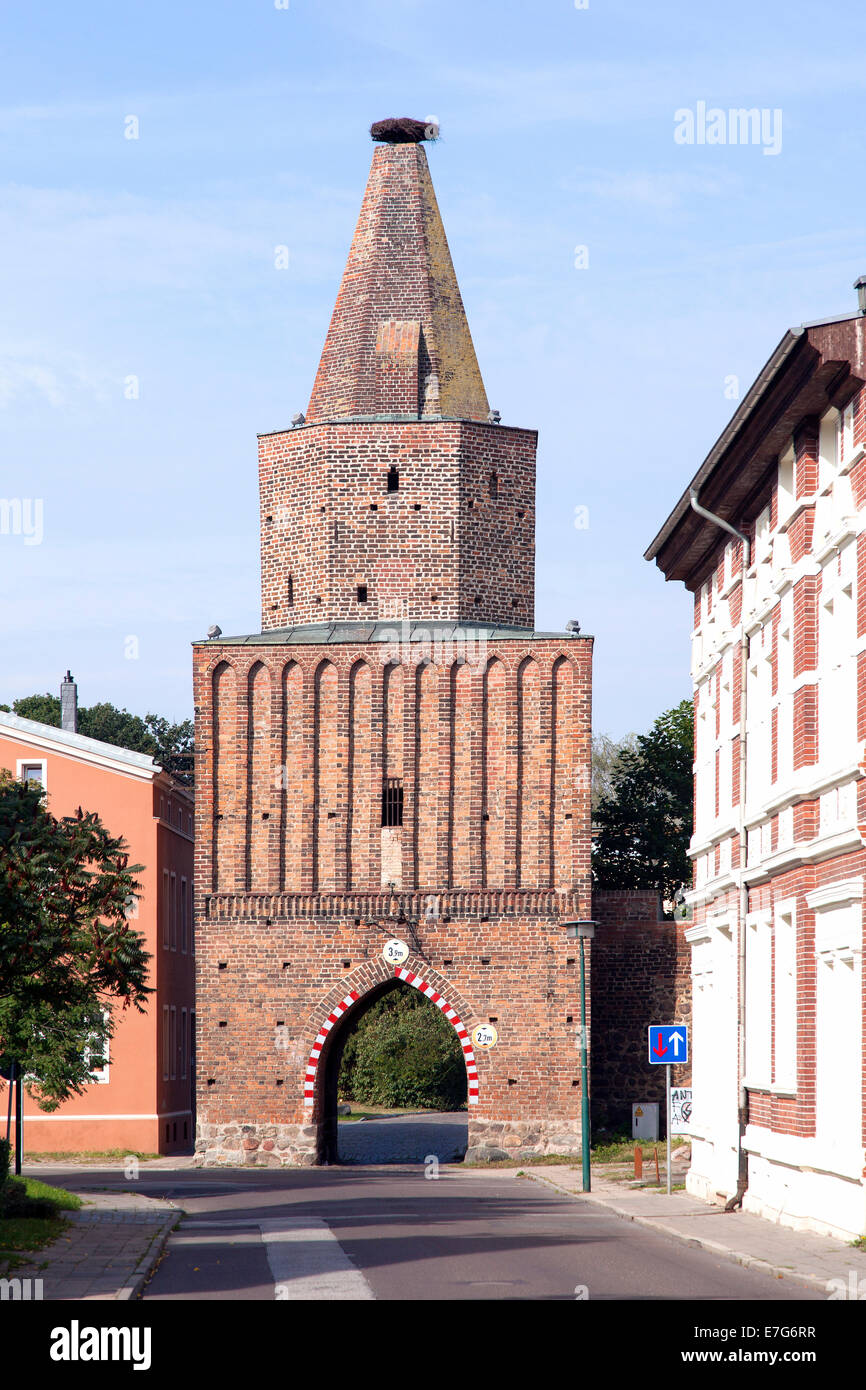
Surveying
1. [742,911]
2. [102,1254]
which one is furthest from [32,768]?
[102,1254]

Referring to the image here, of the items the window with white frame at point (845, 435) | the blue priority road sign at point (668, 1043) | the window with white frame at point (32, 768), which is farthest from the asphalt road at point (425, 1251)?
the window with white frame at point (32, 768)

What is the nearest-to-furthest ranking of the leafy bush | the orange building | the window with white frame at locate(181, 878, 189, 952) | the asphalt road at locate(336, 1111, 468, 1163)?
the orange building < the asphalt road at locate(336, 1111, 468, 1163) < the window with white frame at locate(181, 878, 189, 952) < the leafy bush

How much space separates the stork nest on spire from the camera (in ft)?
161

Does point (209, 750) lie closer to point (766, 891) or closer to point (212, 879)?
point (212, 879)

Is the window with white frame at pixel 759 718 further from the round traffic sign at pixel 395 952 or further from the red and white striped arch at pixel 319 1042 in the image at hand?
the red and white striped arch at pixel 319 1042

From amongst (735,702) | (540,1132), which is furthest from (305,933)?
(735,702)

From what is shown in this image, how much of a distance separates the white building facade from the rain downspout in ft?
0.09

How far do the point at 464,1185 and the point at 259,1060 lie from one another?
8.32 m

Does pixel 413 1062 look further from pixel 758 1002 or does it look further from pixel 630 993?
pixel 758 1002

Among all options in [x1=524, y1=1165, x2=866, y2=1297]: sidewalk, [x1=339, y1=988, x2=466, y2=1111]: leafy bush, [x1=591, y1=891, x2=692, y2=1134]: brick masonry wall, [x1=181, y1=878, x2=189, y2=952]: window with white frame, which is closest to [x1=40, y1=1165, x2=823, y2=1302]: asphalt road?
[x1=524, y1=1165, x2=866, y2=1297]: sidewalk

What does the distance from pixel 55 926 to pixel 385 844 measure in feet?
75.8

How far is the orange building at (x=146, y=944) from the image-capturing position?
4453 centimetres

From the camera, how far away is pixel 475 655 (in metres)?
42.8

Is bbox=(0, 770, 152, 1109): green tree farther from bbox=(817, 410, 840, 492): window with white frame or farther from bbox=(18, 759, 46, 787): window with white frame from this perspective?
bbox=(18, 759, 46, 787): window with white frame
